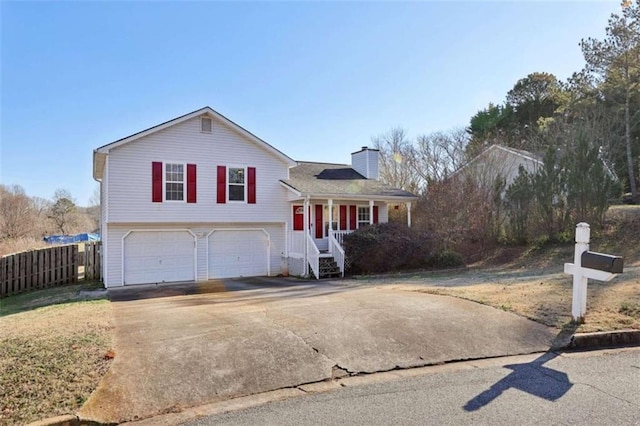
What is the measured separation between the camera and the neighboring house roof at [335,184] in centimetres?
1767

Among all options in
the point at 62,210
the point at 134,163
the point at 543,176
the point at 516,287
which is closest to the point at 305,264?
the point at 134,163

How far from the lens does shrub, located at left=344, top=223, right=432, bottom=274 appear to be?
17.0m

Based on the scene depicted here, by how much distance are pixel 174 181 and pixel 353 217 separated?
825 centimetres

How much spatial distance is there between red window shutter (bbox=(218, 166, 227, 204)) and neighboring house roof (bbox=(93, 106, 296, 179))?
5.74 feet

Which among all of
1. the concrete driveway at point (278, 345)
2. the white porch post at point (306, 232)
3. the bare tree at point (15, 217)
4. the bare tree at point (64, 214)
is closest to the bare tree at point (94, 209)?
the bare tree at point (64, 214)

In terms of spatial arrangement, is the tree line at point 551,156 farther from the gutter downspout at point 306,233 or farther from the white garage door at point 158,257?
the white garage door at point 158,257

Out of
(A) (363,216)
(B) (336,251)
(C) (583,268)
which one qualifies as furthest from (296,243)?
(C) (583,268)

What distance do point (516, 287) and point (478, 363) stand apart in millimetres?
5148

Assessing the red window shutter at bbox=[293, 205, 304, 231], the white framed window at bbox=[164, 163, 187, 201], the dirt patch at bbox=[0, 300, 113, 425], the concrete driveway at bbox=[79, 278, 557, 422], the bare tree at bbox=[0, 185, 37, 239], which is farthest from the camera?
the bare tree at bbox=[0, 185, 37, 239]

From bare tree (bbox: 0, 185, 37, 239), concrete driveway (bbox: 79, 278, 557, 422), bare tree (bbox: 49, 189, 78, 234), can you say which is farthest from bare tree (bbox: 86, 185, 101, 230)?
concrete driveway (bbox: 79, 278, 557, 422)

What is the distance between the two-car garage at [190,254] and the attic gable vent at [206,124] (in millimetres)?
3998

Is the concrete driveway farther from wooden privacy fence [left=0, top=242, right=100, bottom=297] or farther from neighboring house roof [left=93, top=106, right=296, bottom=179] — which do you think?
wooden privacy fence [left=0, top=242, right=100, bottom=297]

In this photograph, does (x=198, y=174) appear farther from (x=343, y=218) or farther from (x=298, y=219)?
(x=343, y=218)

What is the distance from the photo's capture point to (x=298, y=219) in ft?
61.3
